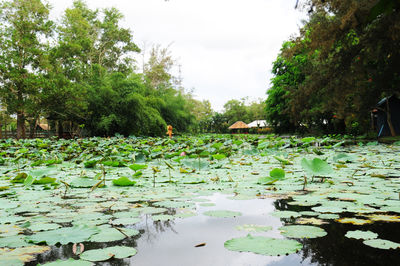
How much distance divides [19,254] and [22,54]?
15681mm

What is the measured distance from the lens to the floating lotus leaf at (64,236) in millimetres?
760

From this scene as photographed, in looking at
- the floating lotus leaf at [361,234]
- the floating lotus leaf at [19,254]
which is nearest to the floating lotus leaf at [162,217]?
the floating lotus leaf at [19,254]

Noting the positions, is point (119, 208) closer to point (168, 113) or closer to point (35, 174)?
point (35, 174)

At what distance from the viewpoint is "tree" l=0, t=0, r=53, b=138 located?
1259cm

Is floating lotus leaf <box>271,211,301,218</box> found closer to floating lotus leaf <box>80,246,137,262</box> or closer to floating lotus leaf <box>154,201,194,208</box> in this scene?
floating lotus leaf <box>154,201,194,208</box>

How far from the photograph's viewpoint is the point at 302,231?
841mm

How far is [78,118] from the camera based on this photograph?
12.9m

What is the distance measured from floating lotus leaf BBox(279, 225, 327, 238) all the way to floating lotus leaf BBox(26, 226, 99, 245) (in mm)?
581

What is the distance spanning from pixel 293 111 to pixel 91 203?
278 inches

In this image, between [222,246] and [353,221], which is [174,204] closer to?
[222,246]

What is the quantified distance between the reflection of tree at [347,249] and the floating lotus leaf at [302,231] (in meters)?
0.01

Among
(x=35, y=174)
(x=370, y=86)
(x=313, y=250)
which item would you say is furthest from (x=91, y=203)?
(x=370, y=86)

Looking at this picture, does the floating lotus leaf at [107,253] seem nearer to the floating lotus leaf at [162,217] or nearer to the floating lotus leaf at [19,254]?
the floating lotus leaf at [19,254]

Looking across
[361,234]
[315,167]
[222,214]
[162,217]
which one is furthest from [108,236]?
[315,167]
